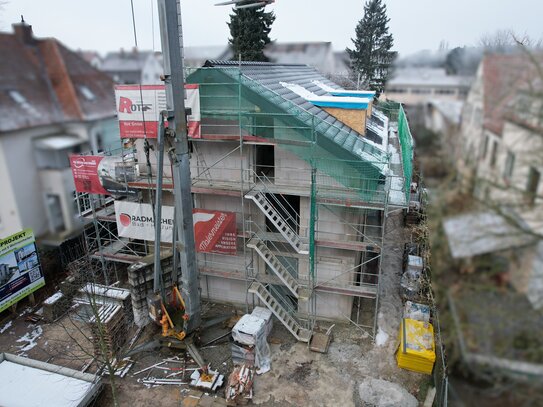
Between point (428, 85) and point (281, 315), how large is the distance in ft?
36.8

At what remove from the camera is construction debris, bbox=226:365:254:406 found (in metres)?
10.9

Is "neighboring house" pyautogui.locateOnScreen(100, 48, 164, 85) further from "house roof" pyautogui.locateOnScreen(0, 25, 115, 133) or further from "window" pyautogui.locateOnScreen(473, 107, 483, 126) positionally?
"window" pyautogui.locateOnScreen(473, 107, 483, 126)

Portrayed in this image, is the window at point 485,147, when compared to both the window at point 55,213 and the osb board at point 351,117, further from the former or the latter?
the osb board at point 351,117

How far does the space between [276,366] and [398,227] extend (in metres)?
13.3

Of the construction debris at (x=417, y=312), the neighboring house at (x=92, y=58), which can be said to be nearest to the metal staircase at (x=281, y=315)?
the construction debris at (x=417, y=312)

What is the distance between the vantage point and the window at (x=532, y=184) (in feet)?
13.7

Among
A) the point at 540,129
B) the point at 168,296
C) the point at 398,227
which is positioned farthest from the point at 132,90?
the point at 398,227

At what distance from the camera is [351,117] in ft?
51.7

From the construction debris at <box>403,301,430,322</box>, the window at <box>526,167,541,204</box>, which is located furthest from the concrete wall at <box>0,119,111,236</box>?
the construction debris at <box>403,301,430,322</box>

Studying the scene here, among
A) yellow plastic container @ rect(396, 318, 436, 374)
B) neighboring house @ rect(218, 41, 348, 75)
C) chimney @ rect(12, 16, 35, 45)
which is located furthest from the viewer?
neighboring house @ rect(218, 41, 348, 75)

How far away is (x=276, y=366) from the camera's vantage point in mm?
12547

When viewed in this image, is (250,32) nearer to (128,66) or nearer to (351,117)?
(351,117)

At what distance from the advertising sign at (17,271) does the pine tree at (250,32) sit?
2219 centimetres

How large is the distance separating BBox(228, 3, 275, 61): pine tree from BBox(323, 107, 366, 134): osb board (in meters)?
17.9
